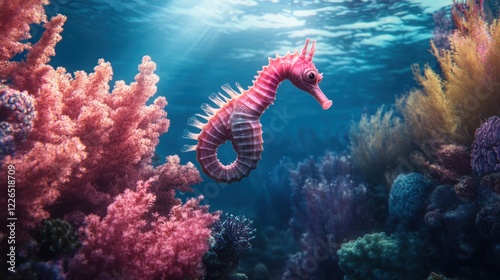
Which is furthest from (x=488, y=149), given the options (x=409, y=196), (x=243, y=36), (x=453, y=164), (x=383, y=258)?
(x=243, y=36)

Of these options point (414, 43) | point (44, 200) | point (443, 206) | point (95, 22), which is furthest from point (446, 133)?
point (95, 22)

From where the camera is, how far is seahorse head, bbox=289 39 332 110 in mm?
3426

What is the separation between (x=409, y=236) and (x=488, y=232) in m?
1.73

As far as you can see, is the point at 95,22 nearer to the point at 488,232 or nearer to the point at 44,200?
the point at 44,200

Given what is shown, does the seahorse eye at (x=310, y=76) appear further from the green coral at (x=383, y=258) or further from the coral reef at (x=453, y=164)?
the coral reef at (x=453, y=164)

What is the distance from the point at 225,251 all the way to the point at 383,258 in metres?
3.52

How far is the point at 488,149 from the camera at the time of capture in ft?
17.3

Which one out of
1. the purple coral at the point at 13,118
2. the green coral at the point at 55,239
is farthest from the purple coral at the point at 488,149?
the purple coral at the point at 13,118

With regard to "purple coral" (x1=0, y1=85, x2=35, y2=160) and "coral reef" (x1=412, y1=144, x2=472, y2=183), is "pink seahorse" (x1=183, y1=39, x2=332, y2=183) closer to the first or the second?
"purple coral" (x1=0, y1=85, x2=35, y2=160)

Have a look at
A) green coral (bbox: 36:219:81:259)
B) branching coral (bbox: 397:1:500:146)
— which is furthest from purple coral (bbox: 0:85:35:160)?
branching coral (bbox: 397:1:500:146)

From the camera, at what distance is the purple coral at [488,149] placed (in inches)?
202

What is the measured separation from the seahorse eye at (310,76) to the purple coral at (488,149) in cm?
419

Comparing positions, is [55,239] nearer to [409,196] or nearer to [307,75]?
[307,75]

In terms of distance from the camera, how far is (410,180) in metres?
7.01
